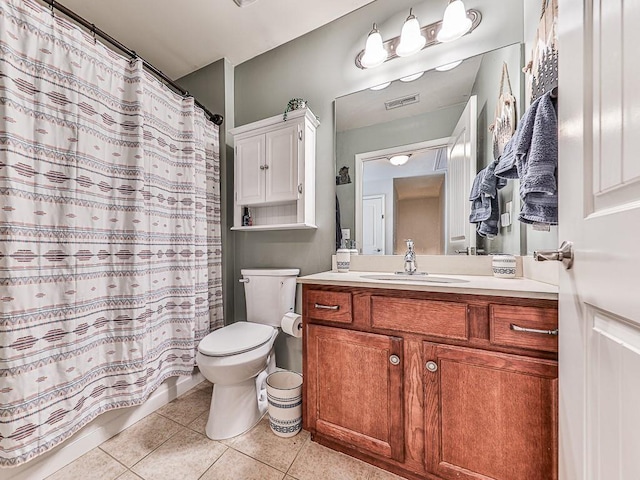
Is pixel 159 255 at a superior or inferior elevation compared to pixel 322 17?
inferior

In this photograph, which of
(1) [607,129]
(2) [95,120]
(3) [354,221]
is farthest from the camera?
(3) [354,221]

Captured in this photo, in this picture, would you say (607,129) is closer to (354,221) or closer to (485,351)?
(485,351)

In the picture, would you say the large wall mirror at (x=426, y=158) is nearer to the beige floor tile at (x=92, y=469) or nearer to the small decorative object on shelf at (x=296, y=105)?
the small decorative object on shelf at (x=296, y=105)

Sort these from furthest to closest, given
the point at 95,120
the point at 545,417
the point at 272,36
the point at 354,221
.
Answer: the point at 272,36, the point at 354,221, the point at 95,120, the point at 545,417

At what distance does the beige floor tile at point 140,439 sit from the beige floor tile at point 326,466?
70 centimetres

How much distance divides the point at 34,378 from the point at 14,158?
83cm

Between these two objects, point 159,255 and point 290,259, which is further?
point 290,259

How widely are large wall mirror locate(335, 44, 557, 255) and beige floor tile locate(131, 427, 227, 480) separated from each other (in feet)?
4.24

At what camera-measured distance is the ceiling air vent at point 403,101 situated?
1544 millimetres

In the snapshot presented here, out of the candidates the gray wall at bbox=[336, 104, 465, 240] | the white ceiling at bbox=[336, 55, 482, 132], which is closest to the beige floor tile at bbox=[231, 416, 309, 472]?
the gray wall at bbox=[336, 104, 465, 240]

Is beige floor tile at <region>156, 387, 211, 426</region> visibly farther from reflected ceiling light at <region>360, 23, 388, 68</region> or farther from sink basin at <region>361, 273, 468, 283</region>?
reflected ceiling light at <region>360, 23, 388, 68</region>

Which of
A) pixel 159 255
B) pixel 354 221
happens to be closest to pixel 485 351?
pixel 354 221

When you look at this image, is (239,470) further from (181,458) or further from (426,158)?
(426,158)

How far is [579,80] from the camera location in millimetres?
550
